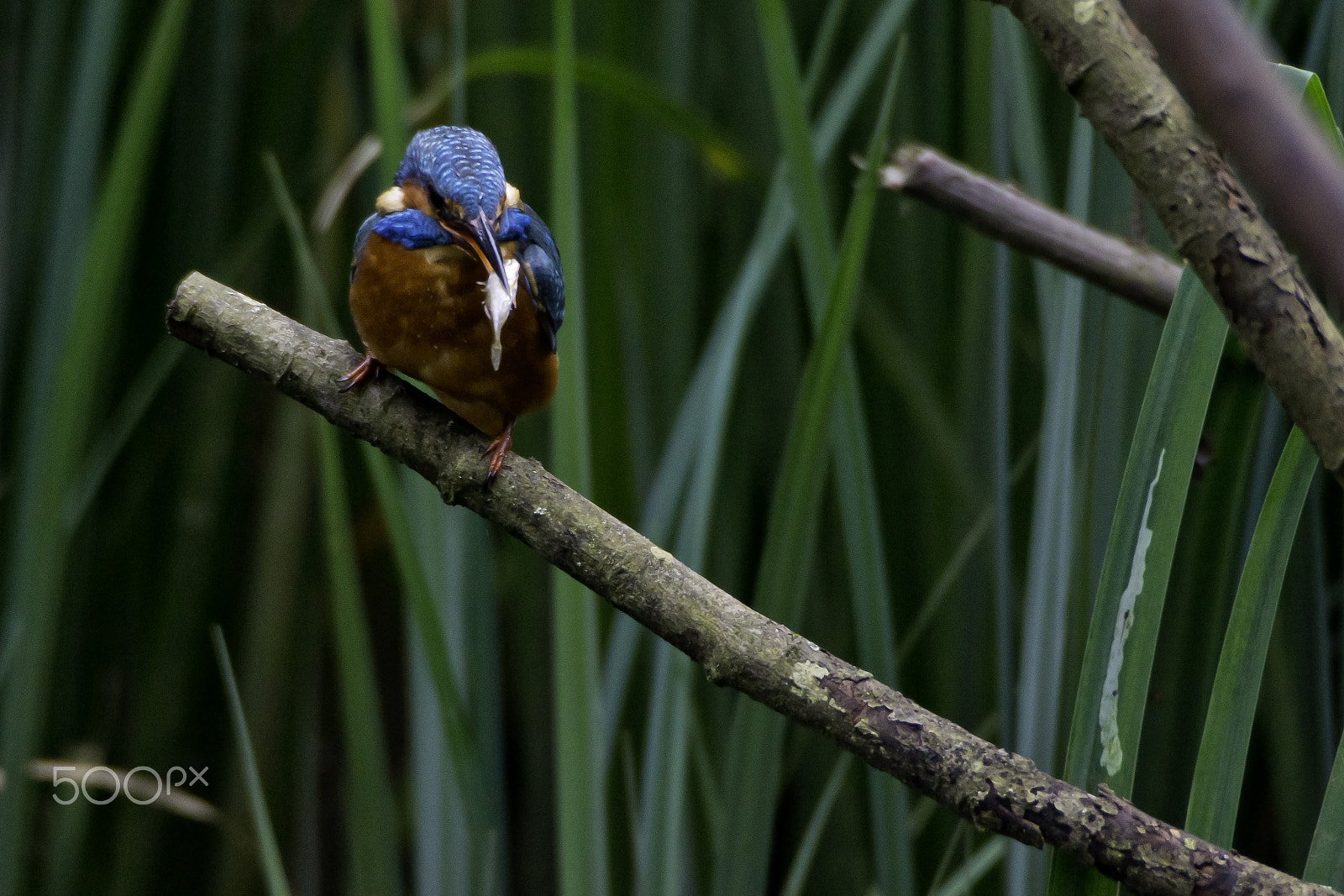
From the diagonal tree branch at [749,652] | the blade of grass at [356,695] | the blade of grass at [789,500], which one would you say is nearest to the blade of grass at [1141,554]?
the diagonal tree branch at [749,652]

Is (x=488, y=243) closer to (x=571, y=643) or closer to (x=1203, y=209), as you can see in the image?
(x=571, y=643)

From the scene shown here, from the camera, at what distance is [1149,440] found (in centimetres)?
41

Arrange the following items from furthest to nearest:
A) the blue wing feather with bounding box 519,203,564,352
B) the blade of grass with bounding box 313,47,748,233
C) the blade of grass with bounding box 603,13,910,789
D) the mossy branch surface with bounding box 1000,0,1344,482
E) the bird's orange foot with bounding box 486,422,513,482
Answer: the blade of grass with bounding box 313,47,748,233 → the blade of grass with bounding box 603,13,910,789 → the blue wing feather with bounding box 519,203,564,352 → the bird's orange foot with bounding box 486,422,513,482 → the mossy branch surface with bounding box 1000,0,1344,482

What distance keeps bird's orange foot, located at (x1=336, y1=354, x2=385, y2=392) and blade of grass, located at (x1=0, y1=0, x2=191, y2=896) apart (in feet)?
0.76

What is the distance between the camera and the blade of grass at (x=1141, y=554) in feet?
1.29

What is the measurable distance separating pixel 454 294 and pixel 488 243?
0.06m

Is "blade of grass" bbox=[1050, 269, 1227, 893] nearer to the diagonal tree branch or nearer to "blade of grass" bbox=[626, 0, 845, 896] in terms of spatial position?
the diagonal tree branch

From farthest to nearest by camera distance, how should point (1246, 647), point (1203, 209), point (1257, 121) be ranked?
1. point (1246, 647)
2. point (1203, 209)
3. point (1257, 121)

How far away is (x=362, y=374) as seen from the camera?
0.57 meters

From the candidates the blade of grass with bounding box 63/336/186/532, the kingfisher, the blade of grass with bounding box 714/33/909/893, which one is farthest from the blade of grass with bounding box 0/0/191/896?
the blade of grass with bounding box 714/33/909/893

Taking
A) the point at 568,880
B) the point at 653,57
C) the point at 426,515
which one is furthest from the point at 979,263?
the point at 568,880

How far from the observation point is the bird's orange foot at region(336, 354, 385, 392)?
55 centimetres

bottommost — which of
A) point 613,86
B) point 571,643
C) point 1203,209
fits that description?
point 571,643

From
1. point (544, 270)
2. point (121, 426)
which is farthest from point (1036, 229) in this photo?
point (121, 426)
